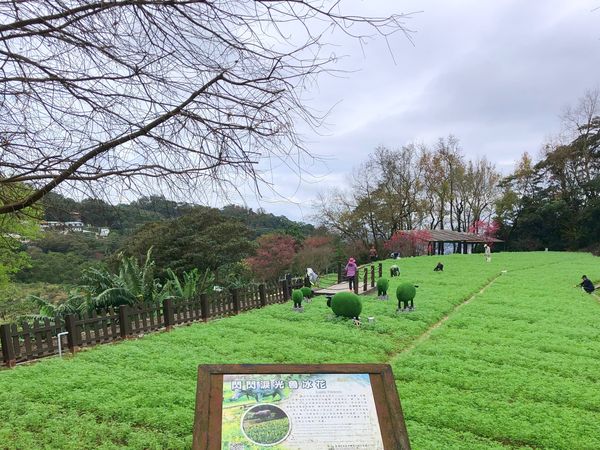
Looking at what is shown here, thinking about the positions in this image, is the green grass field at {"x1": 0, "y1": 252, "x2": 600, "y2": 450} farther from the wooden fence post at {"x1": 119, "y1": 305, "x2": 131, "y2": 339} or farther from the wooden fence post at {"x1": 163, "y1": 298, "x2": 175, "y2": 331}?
the wooden fence post at {"x1": 119, "y1": 305, "x2": 131, "y2": 339}

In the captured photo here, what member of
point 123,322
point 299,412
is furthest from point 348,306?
point 299,412

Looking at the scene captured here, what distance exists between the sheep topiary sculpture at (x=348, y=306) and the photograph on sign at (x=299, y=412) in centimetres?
755

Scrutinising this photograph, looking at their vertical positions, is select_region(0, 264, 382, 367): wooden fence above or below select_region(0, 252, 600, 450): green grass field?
above

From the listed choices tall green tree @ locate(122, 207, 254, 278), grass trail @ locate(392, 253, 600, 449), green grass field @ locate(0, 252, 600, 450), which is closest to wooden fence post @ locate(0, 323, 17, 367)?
green grass field @ locate(0, 252, 600, 450)

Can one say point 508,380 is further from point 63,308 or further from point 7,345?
point 63,308

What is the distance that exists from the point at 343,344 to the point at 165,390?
3.66m

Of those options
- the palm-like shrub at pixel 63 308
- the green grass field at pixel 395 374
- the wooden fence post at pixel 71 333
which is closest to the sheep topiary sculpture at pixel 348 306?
the green grass field at pixel 395 374

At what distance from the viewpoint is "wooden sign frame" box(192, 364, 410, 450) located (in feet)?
8.41

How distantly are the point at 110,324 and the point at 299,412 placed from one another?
26.3 feet

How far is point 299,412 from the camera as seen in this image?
2.70 m

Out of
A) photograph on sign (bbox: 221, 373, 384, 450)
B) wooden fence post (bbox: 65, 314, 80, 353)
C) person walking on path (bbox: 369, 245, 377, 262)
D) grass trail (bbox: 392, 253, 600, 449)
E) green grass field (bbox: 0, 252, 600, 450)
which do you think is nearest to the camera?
photograph on sign (bbox: 221, 373, 384, 450)

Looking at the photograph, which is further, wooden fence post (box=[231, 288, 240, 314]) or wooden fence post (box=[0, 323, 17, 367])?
wooden fence post (box=[231, 288, 240, 314])

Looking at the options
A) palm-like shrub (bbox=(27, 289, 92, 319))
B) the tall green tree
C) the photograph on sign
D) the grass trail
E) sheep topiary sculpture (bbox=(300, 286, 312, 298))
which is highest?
the tall green tree

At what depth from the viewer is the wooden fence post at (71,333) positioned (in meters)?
8.43
